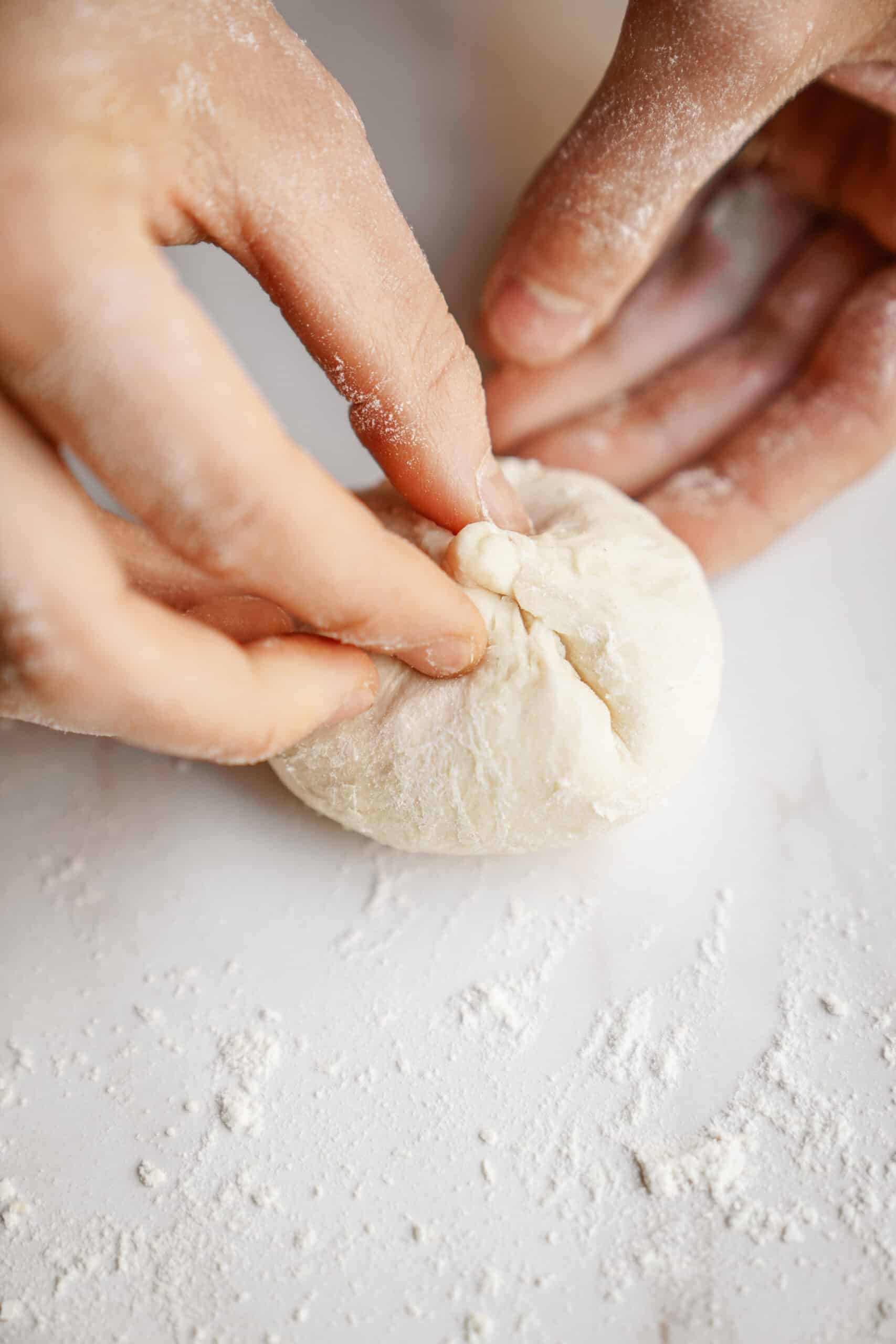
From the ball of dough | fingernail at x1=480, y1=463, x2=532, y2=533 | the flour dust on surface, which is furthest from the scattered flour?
fingernail at x1=480, y1=463, x2=532, y2=533

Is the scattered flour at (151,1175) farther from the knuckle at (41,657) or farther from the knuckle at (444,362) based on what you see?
the knuckle at (444,362)

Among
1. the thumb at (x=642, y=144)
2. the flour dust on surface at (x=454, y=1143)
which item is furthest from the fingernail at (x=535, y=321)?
the flour dust on surface at (x=454, y=1143)

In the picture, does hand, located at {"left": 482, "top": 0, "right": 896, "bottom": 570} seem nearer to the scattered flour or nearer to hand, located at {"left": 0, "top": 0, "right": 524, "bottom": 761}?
hand, located at {"left": 0, "top": 0, "right": 524, "bottom": 761}

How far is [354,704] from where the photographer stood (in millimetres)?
1004

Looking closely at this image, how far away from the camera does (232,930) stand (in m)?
1.19

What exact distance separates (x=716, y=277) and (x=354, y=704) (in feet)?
3.38

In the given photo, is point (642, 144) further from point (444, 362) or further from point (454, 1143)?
point (454, 1143)

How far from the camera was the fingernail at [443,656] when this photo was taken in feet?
3.32

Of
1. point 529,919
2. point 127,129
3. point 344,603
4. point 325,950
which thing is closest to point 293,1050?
point 325,950

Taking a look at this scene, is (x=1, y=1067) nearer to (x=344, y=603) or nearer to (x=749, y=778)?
(x=344, y=603)

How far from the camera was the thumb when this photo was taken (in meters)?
1.11

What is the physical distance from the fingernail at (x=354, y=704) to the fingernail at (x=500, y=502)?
8.9 inches

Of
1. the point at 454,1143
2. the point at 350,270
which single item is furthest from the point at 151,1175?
the point at 350,270

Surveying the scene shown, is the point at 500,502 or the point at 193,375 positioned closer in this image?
the point at 193,375
